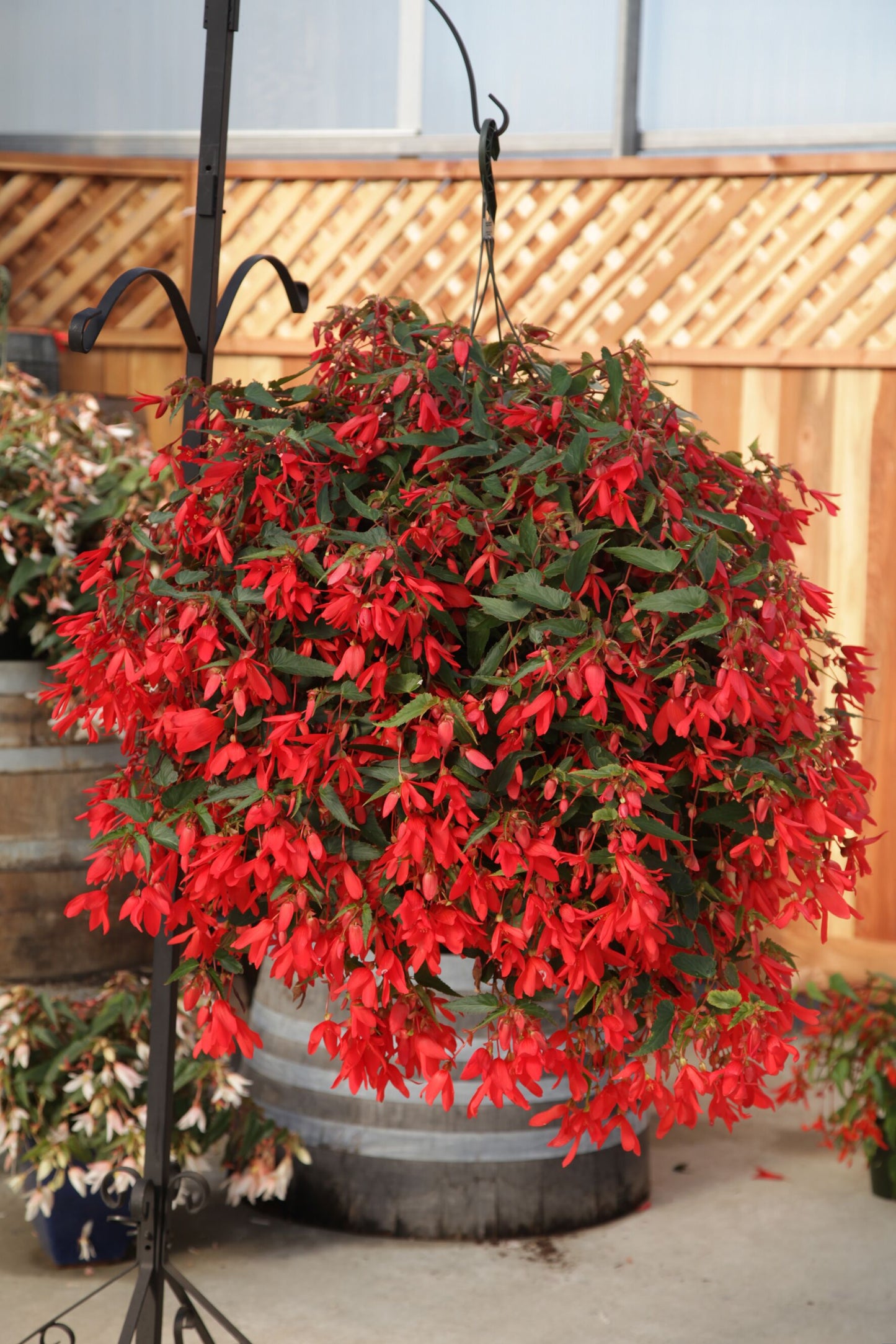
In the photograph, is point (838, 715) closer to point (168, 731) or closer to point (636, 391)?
point (636, 391)

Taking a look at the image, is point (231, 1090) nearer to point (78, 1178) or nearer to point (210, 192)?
point (78, 1178)

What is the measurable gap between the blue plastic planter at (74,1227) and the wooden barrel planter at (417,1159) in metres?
0.26

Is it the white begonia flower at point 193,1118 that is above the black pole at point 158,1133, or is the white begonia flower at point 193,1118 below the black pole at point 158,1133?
below

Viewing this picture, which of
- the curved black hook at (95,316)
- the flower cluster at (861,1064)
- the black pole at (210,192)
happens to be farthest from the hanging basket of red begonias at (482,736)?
the flower cluster at (861,1064)

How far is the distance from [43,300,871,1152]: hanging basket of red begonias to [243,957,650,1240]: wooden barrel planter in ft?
3.14

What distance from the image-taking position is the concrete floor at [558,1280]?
1.71m

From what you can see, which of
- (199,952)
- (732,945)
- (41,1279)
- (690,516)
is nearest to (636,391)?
(690,516)

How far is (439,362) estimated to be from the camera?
981 millimetres

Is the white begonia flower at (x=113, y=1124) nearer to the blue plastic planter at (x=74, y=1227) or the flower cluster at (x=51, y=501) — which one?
the blue plastic planter at (x=74, y=1227)

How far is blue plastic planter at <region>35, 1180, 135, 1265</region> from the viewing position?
1.81m

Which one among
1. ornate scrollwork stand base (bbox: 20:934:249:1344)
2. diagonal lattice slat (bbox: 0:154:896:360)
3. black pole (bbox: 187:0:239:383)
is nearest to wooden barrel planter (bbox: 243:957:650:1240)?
ornate scrollwork stand base (bbox: 20:934:249:1344)

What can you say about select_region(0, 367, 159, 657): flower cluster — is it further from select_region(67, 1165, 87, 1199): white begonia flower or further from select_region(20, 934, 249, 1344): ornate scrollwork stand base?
select_region(20, 934, 249, 1344): ornate scrollwork stand base

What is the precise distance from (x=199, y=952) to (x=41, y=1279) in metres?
A: 1.16

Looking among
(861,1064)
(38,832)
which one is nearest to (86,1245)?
(38,832)
